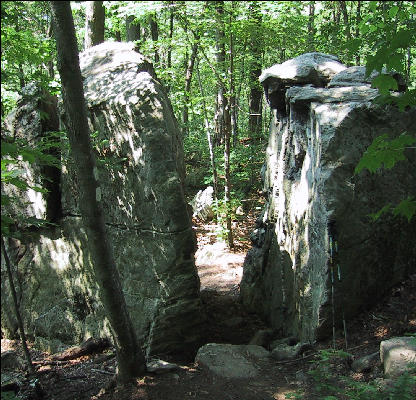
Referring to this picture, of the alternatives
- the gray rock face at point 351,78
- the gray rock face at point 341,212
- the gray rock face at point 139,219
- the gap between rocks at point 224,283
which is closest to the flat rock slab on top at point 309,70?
the gray rock face at point 351,78

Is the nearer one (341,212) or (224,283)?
(341,212)

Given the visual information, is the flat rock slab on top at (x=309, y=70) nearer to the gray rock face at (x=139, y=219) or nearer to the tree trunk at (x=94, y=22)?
the gray rock face at (x=139, y=219)

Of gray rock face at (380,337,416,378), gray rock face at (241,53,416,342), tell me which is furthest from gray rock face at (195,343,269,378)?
gray rock face at (380,337,416,378)

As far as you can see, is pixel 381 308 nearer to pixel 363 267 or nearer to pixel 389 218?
pixel 363 267

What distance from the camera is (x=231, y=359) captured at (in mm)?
5410

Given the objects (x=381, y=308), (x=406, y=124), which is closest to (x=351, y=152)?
(x=406, y=124)

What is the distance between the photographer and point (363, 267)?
18.1 feet

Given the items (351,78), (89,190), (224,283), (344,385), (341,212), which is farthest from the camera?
(224,283)

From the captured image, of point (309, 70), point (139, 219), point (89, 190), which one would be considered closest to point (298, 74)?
point (309, 70)

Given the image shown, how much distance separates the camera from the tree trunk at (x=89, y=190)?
364 cm

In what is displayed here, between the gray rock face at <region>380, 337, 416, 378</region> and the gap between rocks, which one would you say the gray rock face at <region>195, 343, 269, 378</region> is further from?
the gray rock face at <region>380, 337, 416, 378</region>

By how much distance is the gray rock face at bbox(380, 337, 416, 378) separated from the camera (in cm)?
395

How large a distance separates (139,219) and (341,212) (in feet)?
9.56

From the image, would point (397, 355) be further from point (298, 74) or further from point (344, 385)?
point (298, 74)
